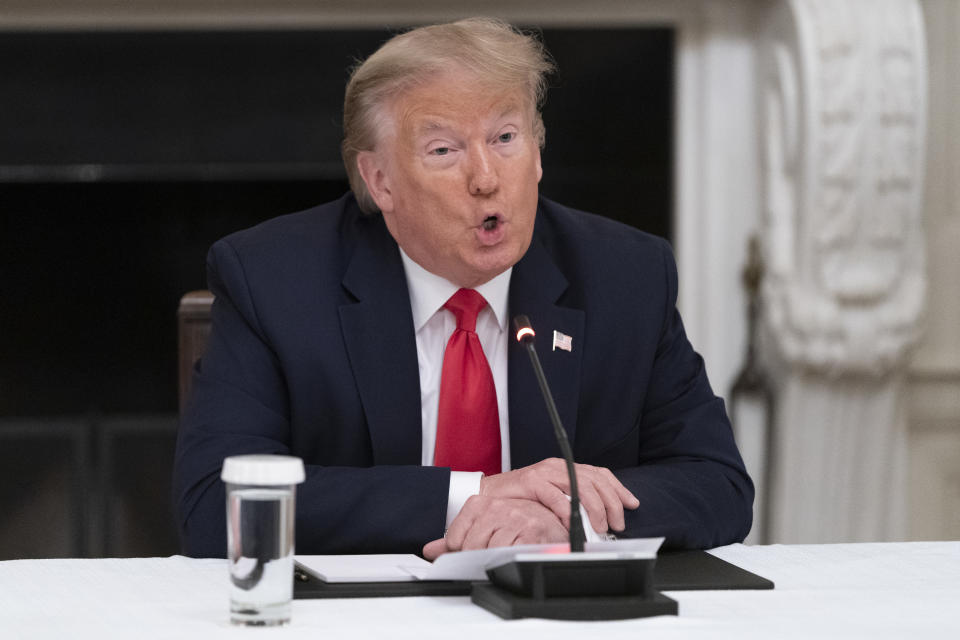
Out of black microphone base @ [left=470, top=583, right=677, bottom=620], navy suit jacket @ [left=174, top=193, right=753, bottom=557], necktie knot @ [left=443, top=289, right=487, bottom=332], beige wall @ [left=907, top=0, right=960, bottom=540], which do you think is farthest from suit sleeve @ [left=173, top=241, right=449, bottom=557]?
beige wall @ [left=907, top=0, right=960, bottom=540]

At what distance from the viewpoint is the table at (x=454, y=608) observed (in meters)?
1.11

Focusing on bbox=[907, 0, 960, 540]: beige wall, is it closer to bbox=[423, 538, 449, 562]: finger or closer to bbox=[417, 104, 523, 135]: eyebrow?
bbox=[417, 104, 523, 135]: eyebrow

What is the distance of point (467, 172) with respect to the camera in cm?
181

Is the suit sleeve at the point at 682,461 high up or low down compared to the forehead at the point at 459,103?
down

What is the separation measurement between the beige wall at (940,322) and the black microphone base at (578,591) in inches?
84.6

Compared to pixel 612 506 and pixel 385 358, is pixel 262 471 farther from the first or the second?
pixel 385 358

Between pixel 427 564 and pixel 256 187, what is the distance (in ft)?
6.83

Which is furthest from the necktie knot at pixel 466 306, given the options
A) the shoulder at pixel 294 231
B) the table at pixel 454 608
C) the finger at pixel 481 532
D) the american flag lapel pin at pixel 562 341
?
the table at pixel 454 608

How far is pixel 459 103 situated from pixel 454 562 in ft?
2.51

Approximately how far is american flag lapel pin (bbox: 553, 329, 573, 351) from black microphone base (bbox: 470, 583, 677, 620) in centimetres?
75

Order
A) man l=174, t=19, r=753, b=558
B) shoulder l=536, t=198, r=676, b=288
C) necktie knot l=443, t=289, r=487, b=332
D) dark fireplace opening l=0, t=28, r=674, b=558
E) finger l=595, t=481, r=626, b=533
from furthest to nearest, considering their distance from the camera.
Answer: dark fireplace opening l=0, t=28, r=674, b=558, shoulder l=536, t=198, r=676, b=288, necktie knot l=443, t=289, r=487, b=332, man l=174, t=19, r=753, b=558, finger l=595, t=481, r=626, b=533

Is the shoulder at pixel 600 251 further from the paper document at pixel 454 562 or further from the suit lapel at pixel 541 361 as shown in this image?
the paper document at pixel 454 562

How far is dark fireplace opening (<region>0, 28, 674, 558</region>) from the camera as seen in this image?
3.13 m

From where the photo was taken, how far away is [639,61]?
127 inches
